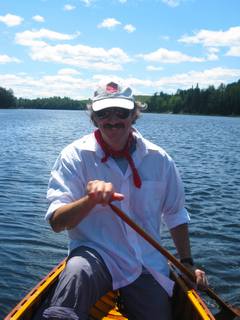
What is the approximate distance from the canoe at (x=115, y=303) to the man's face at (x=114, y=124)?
4.82 ft

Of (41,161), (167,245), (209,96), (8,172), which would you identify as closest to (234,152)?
(41,161)

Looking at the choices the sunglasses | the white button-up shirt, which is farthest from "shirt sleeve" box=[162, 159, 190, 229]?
the sunglasses

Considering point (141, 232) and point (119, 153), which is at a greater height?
point (119, 153)

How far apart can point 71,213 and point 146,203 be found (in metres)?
0.83

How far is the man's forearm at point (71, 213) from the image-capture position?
383 cm

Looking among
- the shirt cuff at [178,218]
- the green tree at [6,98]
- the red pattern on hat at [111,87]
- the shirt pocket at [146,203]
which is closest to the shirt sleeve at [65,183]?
the shirt pocket at [146,203]

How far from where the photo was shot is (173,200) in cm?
470

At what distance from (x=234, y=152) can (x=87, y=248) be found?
93.2 ft

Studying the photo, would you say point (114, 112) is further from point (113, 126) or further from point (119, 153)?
point (119, 153)

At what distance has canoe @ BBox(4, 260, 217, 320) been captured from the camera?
14.6ft

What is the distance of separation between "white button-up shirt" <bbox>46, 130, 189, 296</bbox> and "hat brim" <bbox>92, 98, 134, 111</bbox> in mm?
343

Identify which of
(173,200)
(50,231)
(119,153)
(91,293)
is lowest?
(50,231)

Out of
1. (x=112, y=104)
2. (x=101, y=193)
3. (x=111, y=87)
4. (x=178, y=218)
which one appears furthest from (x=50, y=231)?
(x=101, y=193)

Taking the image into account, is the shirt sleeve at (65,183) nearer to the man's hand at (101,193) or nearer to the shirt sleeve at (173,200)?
the man's hand at (101,193)
